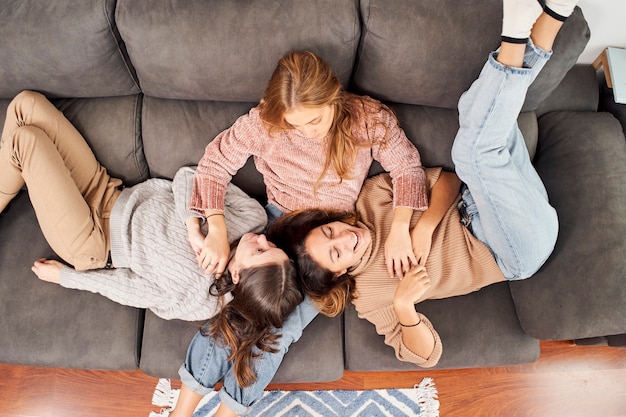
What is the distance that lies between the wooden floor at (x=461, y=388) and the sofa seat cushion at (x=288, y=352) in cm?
32

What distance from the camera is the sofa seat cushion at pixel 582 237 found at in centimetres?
139

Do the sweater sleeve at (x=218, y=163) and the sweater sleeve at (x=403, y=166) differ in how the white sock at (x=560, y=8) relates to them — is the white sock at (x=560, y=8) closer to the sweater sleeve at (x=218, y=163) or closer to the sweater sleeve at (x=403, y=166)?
the sweater sleeve at (x=403, y=166)

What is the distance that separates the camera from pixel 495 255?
60.3 inches

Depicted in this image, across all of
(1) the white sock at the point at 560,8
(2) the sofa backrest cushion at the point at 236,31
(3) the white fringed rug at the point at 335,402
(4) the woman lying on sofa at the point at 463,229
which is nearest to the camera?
(1) the white sock at the point at 560,8

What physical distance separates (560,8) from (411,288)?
2.84 ft

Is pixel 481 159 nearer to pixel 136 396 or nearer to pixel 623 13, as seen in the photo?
pixel 623 13

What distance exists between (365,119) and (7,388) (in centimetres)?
179

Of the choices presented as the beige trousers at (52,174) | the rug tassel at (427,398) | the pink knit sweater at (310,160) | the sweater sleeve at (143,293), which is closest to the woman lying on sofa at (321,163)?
the pink knit sweater at (310,160)

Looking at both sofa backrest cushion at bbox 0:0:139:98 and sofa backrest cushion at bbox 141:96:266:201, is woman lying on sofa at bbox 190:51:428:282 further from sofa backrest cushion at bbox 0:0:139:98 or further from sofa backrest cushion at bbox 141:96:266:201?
sofa backrest cushion at bbox 0:0:139:98

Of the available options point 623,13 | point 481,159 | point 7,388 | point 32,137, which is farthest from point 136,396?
point 623,13

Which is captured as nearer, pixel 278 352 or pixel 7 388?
pixel 278 352

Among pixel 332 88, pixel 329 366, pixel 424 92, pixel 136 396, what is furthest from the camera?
pixel 136 396

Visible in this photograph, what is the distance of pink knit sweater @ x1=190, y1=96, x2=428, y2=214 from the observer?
1507 millimetres

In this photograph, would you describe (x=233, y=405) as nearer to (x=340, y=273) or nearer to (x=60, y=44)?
(x=340, y=273)
